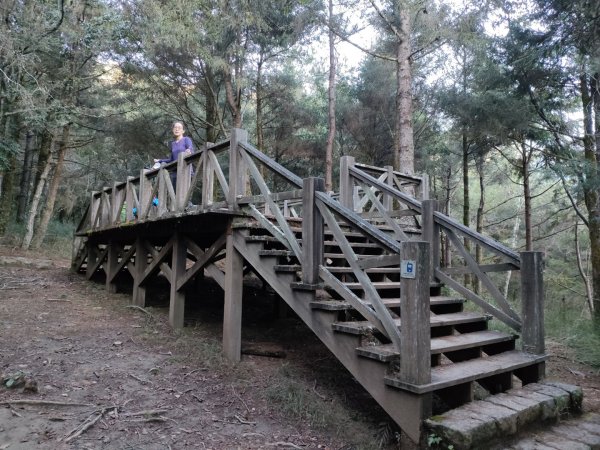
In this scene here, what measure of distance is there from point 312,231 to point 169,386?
2386 millimetres

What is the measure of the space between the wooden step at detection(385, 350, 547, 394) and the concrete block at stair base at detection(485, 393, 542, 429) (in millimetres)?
209

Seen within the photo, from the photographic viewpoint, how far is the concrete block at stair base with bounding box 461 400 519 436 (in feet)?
9.85

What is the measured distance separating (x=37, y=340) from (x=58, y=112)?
19.0 feet

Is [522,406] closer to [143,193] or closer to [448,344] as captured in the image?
[448,344]

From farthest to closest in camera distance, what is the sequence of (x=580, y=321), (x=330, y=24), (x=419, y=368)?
(x=330, y=24), (x=580, y=321), (x=419, y=368)

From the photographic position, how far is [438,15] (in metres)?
10.2

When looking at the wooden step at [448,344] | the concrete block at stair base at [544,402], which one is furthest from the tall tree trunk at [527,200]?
the concrete block at stair base at [544,402]

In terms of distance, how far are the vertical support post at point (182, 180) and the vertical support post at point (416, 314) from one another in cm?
403

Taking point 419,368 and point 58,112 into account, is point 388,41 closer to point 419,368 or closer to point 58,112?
point 58,112

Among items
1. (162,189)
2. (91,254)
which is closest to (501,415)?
(162,189)

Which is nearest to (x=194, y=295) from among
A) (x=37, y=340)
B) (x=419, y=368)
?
(x=37, y=340)

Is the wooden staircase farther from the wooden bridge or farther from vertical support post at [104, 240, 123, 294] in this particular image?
vertical support post at [104, 240, 123, 294]

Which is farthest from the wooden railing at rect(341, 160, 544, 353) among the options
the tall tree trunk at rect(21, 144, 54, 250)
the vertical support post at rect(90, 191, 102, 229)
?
the tall tree trunk at rect(21, 144, 54, 250)

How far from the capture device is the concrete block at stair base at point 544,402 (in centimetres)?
336
